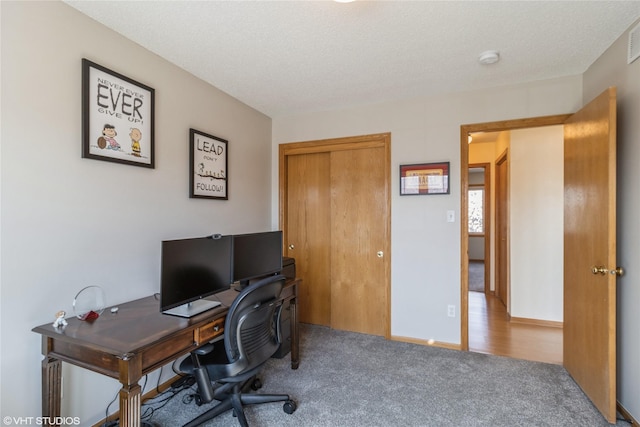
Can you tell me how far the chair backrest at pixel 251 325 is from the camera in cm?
166

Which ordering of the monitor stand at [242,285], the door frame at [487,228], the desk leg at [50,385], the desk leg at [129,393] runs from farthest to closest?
the door frame at [487,228]
the monitor stand at [242,285]
the desk leg at [50,385]
the desk leg at [129,393]

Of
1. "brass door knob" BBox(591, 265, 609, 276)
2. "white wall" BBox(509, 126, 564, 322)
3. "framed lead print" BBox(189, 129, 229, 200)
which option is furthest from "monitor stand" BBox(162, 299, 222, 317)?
"white wall" BBox(509, 126, 564, 322)

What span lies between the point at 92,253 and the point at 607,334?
3.18 m

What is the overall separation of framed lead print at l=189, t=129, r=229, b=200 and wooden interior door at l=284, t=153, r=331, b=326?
991 millimetres

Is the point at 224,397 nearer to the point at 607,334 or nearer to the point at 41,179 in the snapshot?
the point at 41,179

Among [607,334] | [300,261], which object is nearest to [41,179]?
[300,261]

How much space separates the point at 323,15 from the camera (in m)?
1.79

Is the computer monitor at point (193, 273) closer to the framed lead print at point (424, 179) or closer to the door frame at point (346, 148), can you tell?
the door frame at point (346, 148)

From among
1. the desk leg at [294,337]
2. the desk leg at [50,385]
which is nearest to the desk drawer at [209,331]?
the desk leg at [50,385]

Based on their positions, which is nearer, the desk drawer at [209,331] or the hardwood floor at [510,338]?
the desk drawer at [209,331]

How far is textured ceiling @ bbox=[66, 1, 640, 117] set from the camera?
1728 millimetres

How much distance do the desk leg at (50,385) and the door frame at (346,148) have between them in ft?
7.84

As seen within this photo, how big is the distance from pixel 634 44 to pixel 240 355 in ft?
9.78

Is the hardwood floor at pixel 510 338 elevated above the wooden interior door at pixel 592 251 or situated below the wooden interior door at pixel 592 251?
below
